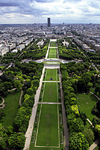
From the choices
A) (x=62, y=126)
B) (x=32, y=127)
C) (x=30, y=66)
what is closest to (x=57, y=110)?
(x=62, y=126)

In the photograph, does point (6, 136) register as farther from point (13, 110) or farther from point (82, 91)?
point (82, 91)

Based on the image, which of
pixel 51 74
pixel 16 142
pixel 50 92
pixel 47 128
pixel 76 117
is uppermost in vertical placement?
pixel 51 74

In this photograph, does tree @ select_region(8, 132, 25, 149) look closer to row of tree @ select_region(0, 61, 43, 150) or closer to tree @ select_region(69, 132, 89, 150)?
row of tree @ select_region(0, 61, 43, 150)

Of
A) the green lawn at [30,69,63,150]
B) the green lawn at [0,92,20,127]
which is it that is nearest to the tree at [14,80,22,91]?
the green lawn at [0,92,20,127]

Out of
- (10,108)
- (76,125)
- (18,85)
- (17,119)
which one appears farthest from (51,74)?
(76,125)

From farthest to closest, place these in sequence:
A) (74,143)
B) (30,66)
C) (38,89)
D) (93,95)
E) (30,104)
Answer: (30,66) < (38,89) < (93,95) < (30,104) < (74,143)

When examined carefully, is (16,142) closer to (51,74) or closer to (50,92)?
(50,92)

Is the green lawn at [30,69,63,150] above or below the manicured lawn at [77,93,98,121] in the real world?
below
